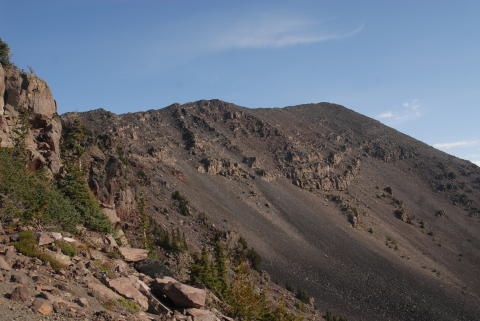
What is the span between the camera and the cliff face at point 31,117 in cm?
3112

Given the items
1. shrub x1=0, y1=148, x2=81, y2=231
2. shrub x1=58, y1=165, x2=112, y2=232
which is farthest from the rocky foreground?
shrub x1=58, y1=165, x2=112, y2=232

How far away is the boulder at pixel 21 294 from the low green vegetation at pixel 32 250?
3.05 metres

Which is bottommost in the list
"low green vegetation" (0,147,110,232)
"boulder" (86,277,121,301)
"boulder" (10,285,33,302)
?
"boulder" (86,277,121,301)

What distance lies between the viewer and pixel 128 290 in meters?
16.5

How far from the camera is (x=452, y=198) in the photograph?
439 ft

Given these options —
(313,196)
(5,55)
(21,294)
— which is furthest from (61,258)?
(313,196)

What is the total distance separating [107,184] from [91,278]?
3376 cm

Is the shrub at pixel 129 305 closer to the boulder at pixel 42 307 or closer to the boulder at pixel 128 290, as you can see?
the boulder at pixel 128 290

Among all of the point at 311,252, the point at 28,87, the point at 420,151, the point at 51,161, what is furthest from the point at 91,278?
the point at 420,151

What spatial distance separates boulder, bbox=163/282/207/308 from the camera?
59.4ft

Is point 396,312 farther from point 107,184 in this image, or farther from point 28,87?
point 28,87

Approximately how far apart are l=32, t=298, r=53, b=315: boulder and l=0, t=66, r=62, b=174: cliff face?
68.6 feet

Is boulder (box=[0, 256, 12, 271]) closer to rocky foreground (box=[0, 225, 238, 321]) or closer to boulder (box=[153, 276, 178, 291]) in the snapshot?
rocky foreground (box=[0, 225, 238, 321])

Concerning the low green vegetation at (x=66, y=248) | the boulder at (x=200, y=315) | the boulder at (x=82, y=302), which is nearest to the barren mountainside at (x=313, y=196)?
the low green vegetation at (x=66, y=248)
